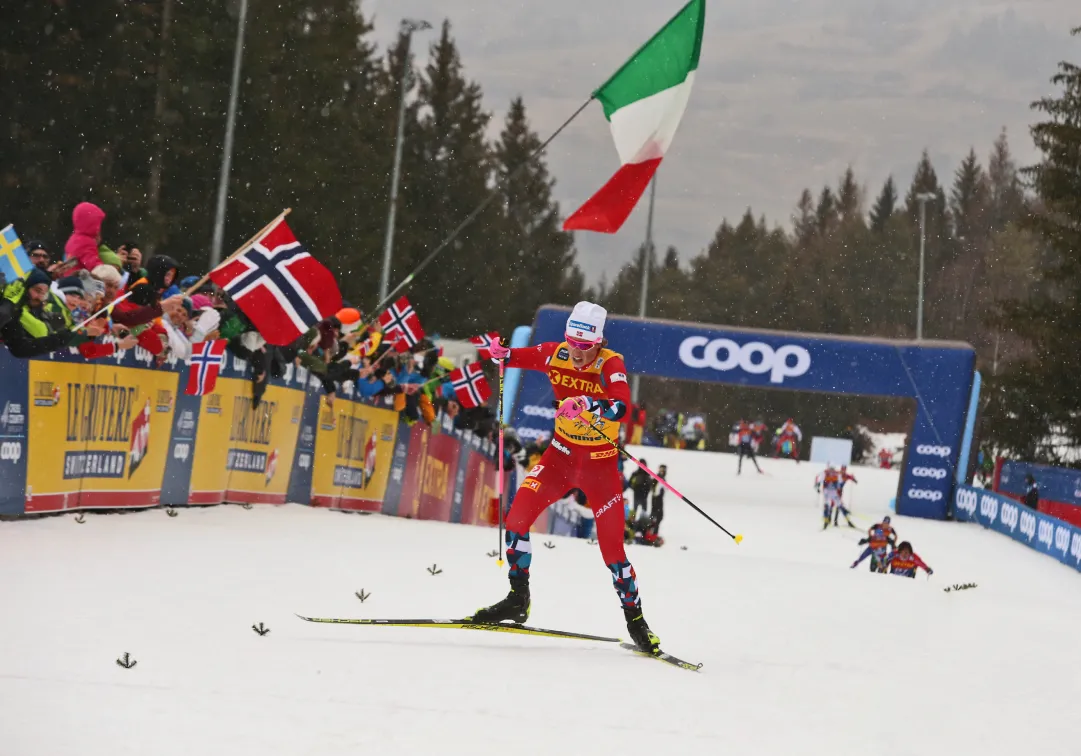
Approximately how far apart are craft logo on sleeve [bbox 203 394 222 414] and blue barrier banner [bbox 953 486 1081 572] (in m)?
15.7

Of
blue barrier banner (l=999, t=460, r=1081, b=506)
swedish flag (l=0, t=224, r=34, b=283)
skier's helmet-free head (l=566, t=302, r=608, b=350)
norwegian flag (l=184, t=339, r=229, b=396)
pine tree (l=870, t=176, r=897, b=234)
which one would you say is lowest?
blue barrier banner (l=999, t=460, r=1081, b=506)

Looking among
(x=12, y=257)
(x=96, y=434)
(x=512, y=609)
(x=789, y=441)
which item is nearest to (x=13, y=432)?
(x=96, y=434)

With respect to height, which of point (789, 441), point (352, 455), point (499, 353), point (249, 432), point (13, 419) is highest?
point (499, 353)

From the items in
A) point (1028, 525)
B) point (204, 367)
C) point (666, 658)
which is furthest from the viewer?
point (1028, 525)

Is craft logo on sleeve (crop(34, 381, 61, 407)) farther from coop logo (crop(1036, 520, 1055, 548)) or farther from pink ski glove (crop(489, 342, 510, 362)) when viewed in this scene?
coop logo (crop(1036, 520, 1055, 548))

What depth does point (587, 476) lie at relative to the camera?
27.8ft

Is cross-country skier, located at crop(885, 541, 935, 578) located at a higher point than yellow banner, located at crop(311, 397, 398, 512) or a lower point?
lower

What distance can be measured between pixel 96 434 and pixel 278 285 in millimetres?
1973

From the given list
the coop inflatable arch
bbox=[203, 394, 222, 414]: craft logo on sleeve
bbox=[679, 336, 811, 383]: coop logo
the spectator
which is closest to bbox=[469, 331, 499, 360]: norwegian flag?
bbox=[203, 394, 222, 414]: craft logo on sleeve

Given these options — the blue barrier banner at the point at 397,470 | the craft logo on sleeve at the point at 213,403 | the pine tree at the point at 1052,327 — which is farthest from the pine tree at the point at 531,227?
the craft logo on sleeve at the point at 213,403

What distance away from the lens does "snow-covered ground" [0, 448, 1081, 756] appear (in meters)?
5.67

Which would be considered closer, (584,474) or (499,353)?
(584,474)

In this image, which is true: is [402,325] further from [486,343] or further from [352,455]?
[486,343]

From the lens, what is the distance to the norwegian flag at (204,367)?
→ 12367mm
